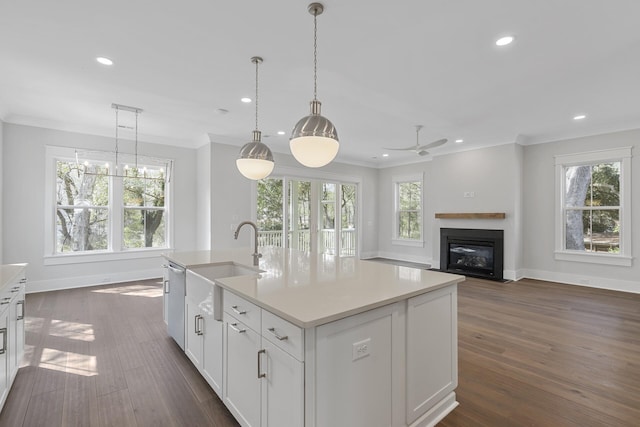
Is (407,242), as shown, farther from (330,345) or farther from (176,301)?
(330,345)

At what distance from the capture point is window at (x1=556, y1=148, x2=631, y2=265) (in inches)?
196

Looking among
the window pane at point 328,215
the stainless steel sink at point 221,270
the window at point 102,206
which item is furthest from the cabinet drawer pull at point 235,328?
the window pane at point 328,215

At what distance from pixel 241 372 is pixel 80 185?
17.2 feet

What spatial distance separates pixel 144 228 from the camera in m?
5.84

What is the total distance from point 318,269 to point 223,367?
2.99ft

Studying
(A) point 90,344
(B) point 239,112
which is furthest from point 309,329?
(B) point 239,112

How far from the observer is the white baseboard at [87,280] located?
15.9 ft

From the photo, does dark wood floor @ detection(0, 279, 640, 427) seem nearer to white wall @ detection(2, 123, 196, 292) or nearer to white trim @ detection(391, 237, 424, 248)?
white wall @ detection(2, 123, 196, 292)

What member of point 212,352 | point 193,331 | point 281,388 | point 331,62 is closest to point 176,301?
point 193,331

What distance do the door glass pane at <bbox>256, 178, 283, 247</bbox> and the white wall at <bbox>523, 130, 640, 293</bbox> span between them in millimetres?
5015

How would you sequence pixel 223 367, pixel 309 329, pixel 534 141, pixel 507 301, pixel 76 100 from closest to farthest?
pixel 309 329 → pixel 223 367 → pixel 76 100 → pixel 507 301 → pixel 534 141

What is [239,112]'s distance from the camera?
14.6 ft

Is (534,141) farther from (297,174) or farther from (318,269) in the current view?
(318,269)

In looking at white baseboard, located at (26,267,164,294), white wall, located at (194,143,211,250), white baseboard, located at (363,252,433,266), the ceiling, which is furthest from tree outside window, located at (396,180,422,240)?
white baseboard, located at (26,267,164,294)
